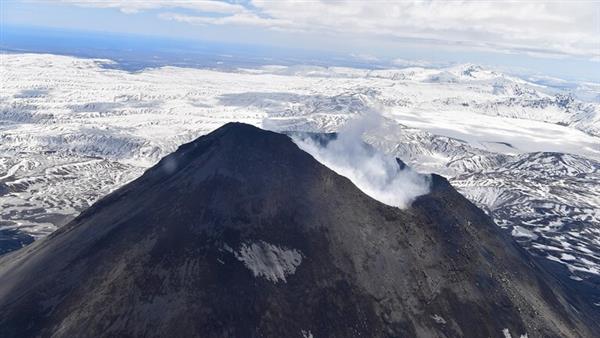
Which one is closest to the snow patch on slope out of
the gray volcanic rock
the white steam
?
the gray volcanic rock

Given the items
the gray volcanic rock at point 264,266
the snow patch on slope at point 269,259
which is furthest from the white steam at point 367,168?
the snow patch on slope at point 269,259

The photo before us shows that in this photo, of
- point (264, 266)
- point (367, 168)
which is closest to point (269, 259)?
point (264, 266)

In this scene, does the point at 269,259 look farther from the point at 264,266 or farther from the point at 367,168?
the point at 367,168

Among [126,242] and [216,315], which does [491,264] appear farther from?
[126,242]

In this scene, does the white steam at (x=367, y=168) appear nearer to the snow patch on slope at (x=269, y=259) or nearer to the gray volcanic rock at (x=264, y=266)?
the gray volcanic rock at (x=264, y=266)

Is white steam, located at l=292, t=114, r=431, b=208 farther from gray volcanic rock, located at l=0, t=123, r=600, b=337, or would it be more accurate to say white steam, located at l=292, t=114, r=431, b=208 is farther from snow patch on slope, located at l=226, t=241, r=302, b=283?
snow patch on slope, located at l=226, t=241, r=302, b=283
